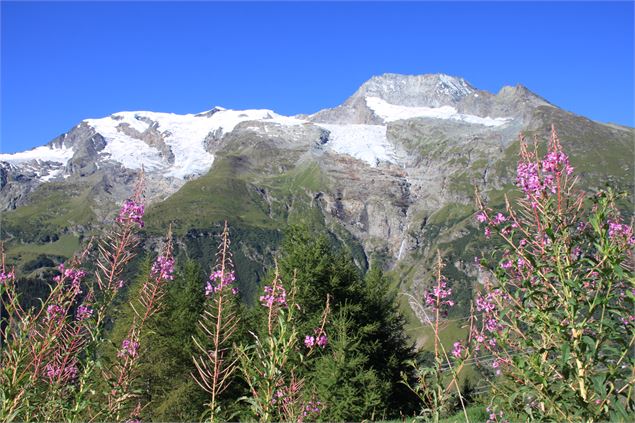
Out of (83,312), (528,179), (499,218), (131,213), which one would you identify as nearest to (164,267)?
(131,213)

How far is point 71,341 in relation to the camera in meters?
5.61

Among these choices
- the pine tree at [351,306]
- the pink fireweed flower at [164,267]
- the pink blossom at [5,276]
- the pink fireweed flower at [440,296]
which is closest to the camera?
the pink fireweed flower at [440,296]

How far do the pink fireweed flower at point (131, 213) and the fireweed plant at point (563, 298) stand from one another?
12.5 ft

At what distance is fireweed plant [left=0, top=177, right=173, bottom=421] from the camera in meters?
5.12

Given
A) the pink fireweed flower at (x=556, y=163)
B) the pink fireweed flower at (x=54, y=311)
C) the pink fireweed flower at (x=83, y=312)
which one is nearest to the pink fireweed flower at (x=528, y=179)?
the pink fireweed flower at (x=556, y=163)

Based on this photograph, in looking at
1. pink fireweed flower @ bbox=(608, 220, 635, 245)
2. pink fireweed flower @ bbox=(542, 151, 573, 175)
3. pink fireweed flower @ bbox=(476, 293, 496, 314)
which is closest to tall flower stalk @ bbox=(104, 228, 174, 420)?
pink fireweed flower @ bbox=(476, 293, 496, 314)

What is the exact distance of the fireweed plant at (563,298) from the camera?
15.0 ft

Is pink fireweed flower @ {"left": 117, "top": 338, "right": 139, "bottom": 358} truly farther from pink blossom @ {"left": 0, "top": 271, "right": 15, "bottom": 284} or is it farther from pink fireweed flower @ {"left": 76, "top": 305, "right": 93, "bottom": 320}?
pink blossom @ {"left": 0, "top": 271, "right": 15, "bottom": 284}

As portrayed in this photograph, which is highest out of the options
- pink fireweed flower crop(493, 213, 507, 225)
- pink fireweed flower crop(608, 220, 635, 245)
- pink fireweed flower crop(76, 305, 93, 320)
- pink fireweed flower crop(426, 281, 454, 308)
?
pink fireweed flower crop(493, 213, 507, 225)

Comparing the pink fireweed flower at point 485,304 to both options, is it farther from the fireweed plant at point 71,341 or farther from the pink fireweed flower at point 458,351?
the fireweed plant at point 71,341

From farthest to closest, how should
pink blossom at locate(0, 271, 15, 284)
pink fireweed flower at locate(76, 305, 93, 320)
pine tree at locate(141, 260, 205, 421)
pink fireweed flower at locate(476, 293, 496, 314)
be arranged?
1. pine tree at locate(141, 260, 205, 421)
2. pink fireweed flower at locate(476, 293, 496, 314)
3. pink fireweed flower at locate(76, 305, 93, 320)
4. pink blossom at locate(0, 271, 15, 284)

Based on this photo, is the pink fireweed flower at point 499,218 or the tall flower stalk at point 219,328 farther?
the pink fireweed flower at point 499,218

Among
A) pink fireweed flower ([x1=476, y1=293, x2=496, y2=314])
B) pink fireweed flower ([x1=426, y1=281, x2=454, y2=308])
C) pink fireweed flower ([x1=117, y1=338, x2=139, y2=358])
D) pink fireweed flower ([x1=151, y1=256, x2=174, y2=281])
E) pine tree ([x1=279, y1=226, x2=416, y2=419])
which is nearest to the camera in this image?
pink fireweed flower ([x1=426, y1=281, x2=454, y2=308])

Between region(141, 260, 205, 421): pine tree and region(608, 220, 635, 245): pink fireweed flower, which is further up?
region(608, 220, 635, 245): pink fireweed flower
